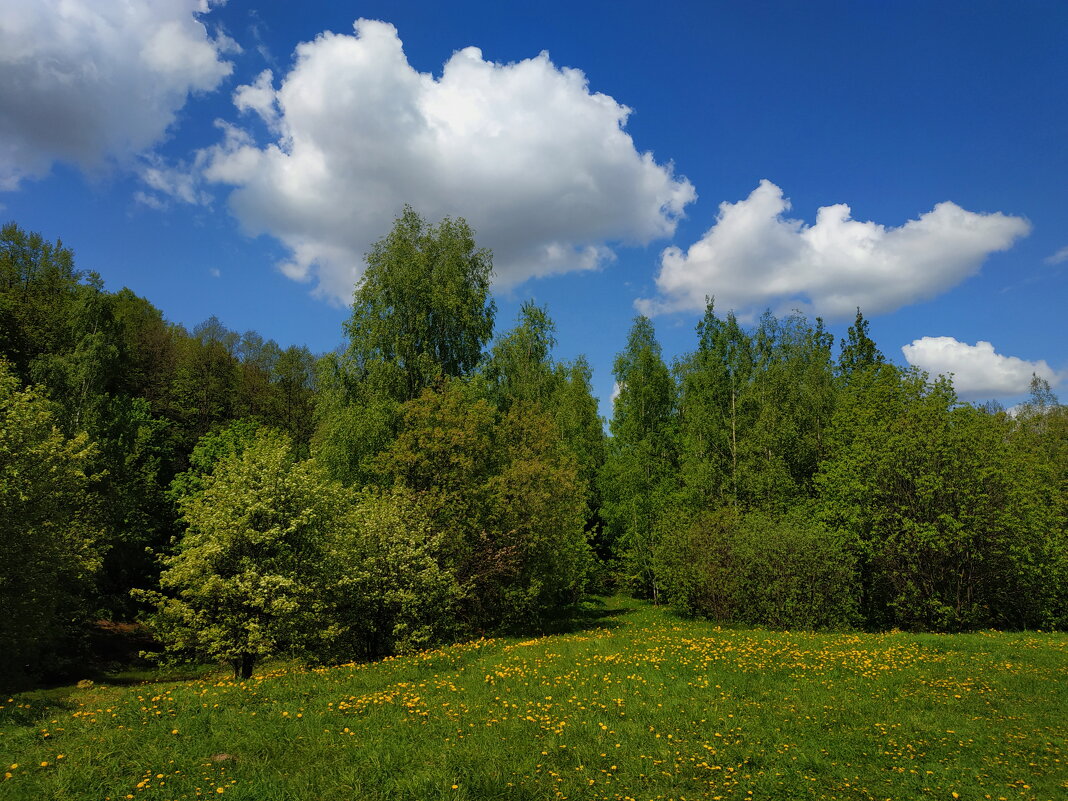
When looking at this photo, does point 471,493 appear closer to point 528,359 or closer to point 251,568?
point 251,568

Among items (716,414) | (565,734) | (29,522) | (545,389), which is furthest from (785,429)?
(29,522)

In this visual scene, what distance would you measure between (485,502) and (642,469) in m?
20.1

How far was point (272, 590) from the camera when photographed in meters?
16.3

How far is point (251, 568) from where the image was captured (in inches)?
652

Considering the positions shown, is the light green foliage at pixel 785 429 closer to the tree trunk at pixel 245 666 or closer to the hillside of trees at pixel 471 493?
the hillside of trees at pixel 471 493

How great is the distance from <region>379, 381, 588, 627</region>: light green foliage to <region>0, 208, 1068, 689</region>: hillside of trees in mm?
129

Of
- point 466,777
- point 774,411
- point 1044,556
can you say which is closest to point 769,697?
point 466,777

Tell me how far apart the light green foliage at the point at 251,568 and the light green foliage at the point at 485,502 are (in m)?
5.86

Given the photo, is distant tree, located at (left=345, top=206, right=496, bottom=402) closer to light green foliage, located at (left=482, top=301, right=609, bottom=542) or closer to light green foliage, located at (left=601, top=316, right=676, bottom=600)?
light green foliage, located at (left=482, top=301, right=609, bottom=542)

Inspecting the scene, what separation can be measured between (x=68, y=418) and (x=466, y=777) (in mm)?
40504

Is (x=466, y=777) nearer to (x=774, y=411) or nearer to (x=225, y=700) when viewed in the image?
(x=225, y=700)

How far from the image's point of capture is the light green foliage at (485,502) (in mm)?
24250

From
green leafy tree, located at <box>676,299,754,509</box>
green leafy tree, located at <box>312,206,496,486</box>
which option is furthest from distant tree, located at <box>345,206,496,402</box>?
green leafy tree, located at <box>676,299,754,509</box>

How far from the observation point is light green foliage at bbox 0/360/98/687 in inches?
730
